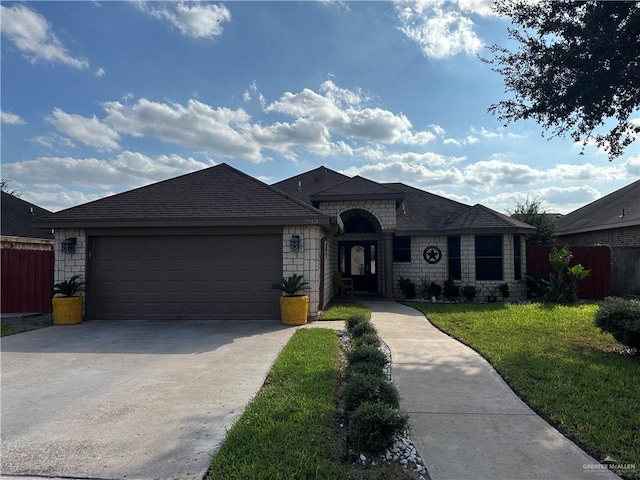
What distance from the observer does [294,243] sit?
30.2 feet

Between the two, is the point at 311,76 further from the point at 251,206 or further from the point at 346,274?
the point at 346,274

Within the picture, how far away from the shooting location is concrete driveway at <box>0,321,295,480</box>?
300 cm

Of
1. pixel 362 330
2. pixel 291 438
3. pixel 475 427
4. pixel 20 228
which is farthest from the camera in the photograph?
pixel 20 228

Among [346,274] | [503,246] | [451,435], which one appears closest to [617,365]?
[451,435]

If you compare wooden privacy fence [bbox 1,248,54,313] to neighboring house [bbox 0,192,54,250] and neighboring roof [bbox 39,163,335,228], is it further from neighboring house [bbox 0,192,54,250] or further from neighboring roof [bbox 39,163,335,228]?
neighboring house [bbox 0,192,54,250]

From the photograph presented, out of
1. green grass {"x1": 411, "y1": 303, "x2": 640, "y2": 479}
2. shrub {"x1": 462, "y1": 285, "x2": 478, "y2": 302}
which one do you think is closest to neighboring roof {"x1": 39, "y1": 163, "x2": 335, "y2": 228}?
green grass {"x1": 411, "y1": 303, "x2": 640, "y2": 479}

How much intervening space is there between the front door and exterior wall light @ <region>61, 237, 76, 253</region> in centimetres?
930

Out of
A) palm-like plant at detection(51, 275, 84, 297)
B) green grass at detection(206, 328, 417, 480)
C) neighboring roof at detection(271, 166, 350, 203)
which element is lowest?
green grass at detection(206, 328, 417, 480)

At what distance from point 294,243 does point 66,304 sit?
5640 mm

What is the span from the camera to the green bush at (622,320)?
587 centimetres

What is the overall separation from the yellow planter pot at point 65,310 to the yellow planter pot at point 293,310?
5.03 m

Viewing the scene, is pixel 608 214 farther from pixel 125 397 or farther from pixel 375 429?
pixel 125 397

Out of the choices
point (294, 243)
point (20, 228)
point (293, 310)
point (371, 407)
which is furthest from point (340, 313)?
point (20, 228)

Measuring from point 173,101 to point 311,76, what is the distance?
13.9ft
